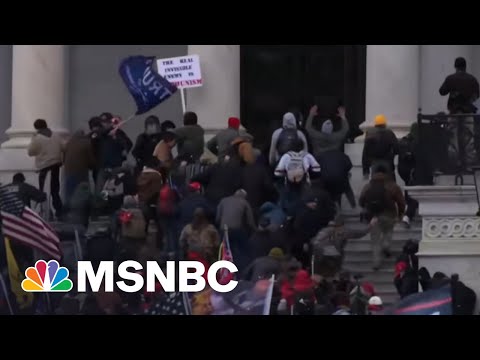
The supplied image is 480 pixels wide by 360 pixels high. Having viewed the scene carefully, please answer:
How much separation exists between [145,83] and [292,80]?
5.02 metres

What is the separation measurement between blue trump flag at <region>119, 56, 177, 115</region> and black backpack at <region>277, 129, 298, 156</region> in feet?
8.30

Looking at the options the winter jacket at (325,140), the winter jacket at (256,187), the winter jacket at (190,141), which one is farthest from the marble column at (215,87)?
the winter jacket at (256,187)

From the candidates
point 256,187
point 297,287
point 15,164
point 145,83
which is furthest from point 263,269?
point 15,164

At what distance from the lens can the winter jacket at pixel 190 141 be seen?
121ft

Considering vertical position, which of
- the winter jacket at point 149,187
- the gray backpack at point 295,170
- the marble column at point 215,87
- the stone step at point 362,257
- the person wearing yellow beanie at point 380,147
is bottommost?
the stone step at point 362,257

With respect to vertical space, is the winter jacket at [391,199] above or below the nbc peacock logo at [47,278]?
above

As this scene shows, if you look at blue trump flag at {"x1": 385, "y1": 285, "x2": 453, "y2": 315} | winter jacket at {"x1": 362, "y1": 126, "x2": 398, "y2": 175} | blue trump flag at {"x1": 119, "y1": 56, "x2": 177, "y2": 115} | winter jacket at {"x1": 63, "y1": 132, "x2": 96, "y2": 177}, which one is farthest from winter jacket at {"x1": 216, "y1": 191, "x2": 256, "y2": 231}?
blue trump flag at {"x1": 385, "y1": 285, "x2": 453, "y2": 315}

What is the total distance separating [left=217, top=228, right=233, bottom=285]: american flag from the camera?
31.8 metres

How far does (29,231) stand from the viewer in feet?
109

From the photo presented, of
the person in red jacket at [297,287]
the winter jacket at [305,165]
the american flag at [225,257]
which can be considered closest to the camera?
the person in red jacket at [297,287]

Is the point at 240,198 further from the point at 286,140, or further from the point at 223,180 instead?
the point at 286,140

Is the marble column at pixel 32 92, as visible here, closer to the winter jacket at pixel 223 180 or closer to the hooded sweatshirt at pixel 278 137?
the hooded sweatshirt at pixel 278 137

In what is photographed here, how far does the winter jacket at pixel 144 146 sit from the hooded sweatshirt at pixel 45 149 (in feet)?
4.85

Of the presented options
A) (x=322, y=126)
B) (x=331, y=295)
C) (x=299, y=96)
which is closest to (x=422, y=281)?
(x=331, y=295)
